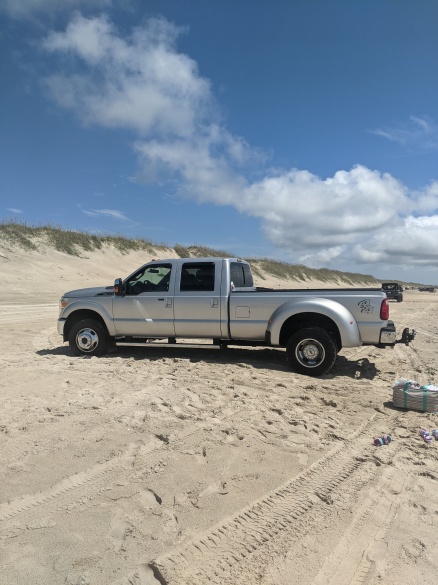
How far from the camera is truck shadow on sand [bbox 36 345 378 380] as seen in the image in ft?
23.9

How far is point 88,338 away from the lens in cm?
806

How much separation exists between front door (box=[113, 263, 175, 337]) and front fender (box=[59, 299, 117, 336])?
12 cm

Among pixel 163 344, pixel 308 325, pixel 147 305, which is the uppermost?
pixel 147 305

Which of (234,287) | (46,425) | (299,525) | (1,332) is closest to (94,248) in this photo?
(1,332)

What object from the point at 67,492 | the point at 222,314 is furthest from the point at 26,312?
the point at 67,492

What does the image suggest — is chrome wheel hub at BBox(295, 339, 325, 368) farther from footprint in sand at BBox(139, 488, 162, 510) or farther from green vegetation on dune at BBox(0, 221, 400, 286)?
green vegetation on dune at BBox(0, 221, 400, 286)

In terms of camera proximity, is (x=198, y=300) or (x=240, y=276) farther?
(x=240, y=276)

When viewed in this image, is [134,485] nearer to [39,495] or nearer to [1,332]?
[39,495]

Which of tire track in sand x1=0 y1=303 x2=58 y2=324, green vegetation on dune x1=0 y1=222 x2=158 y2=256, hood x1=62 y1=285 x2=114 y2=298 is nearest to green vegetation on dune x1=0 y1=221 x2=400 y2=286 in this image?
green vegetation on dune x1=0 y1=222 x2=158 y2=256

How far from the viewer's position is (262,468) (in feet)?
11.9

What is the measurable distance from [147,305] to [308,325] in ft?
9.75

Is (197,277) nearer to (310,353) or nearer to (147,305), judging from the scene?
(147,305)

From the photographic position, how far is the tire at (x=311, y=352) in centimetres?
667

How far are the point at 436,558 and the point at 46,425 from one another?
3657 millimetres
